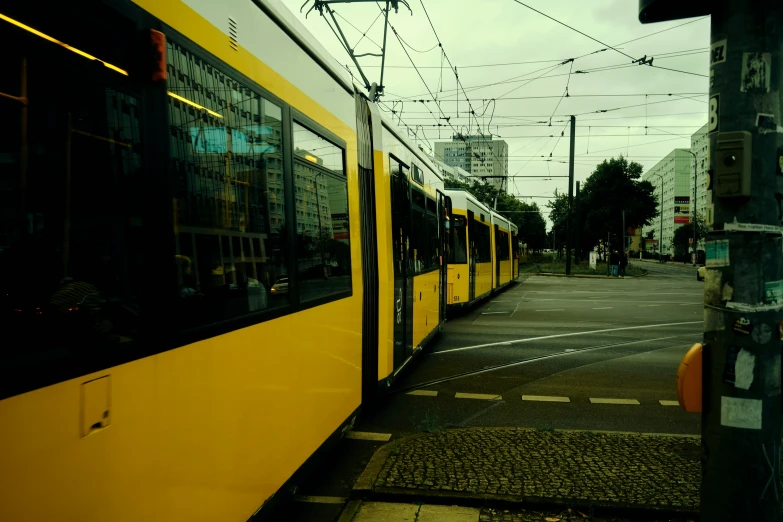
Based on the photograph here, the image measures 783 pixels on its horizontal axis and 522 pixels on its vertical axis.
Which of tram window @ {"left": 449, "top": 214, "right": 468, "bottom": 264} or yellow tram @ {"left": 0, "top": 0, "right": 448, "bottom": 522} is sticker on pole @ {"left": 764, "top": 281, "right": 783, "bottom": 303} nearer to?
yellow tram @ {"left": 0, "top": 0, "right": 448, "bottom": 522}

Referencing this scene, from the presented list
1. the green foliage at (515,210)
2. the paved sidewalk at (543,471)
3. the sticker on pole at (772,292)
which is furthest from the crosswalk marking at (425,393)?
the green foliage at (515,210)

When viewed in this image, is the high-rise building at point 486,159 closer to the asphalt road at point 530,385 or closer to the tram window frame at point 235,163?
the asphalt road at point 530,385

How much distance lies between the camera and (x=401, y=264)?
26.0 ft

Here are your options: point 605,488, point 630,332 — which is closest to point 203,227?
point 605,488

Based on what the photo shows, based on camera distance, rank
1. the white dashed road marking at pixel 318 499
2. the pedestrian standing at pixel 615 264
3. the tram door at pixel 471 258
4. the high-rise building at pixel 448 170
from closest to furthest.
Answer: the white dashed road marking at pixel 318 499 < the tram door at pixel 471 258 < the high-rise building at pixel 448 170 < the pedestrian standing at pixel 615 264

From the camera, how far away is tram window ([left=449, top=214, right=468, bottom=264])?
55.3ft

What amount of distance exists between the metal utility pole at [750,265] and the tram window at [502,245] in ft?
73.5

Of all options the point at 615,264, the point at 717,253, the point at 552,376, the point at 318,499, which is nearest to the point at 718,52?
the point at 717,253

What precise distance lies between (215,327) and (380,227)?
4007 millimetres

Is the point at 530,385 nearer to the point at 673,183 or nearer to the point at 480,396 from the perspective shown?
the point at 480,396

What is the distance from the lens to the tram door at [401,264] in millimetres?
7664

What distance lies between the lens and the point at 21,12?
190 cm

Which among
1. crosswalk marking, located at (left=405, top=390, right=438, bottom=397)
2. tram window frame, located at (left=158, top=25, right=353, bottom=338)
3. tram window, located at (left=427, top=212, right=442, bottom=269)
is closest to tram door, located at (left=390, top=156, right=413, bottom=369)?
crosswalk marking, located at (left=405, top=390, right=438, bottom=397)

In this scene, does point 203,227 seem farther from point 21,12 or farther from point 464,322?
point 464,322
